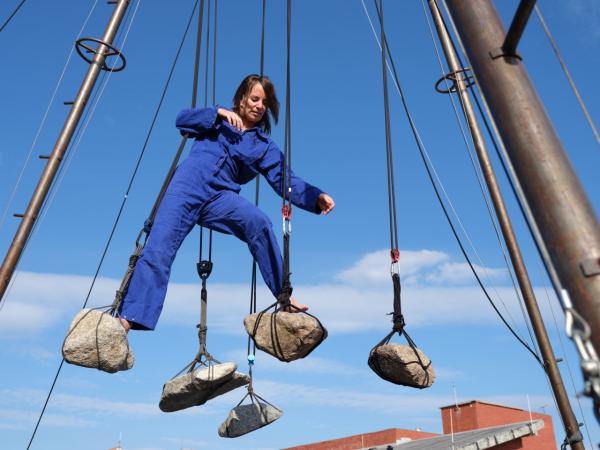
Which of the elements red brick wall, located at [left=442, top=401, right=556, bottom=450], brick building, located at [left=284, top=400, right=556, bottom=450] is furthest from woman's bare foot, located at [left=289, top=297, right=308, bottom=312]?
red brick wall, located at [left=442, top=401, right=556, bottom=450]

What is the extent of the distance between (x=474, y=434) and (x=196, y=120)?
35.2 ft

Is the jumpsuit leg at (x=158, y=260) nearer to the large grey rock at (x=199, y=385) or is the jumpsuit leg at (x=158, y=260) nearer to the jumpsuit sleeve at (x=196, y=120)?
the large grey rock at (x=199, y=385)

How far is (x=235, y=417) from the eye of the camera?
475 centimetres

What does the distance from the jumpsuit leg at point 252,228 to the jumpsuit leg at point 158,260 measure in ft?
0.43

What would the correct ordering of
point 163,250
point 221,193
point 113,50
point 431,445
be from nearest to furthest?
point 163,250 < point 221,193 < point 113,50 < point 431,445

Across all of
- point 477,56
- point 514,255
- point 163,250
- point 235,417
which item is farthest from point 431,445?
point 477,56

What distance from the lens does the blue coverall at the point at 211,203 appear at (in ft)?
14.0

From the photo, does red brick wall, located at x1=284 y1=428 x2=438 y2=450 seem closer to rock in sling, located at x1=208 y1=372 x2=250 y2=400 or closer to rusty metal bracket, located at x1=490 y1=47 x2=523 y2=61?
rock in sling, located at x1=208 y1=372 x2=250 y2=400

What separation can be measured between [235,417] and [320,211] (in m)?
1.51

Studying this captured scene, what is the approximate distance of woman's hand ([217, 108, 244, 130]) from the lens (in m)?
4.76

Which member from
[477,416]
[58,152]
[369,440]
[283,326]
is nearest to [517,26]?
[283,326]

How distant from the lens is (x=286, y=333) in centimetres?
406

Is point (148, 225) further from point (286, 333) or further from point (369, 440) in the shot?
point (369, 440)

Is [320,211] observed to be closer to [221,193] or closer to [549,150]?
[221,193]
